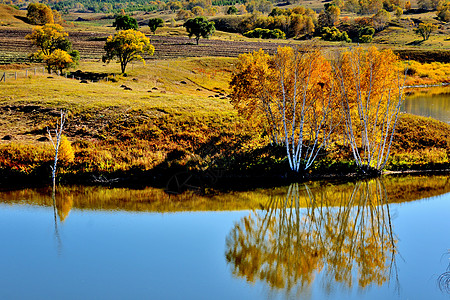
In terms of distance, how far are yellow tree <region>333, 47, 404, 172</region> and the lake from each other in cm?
2049

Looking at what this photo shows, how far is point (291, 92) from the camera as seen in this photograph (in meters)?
43.7

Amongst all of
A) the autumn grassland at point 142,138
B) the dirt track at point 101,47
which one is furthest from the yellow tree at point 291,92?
the dirt track at point 101,47

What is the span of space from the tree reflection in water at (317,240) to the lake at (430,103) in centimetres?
3005

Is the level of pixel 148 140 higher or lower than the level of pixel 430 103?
lower

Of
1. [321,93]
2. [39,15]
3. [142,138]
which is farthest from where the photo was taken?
[39,15]

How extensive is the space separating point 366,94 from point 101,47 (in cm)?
9124

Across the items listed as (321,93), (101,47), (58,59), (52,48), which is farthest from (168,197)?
(101,47)

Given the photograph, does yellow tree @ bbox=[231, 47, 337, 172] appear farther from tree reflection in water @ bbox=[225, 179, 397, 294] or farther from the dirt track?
the dirt track

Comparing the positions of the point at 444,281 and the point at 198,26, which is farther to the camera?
the point at 198,26

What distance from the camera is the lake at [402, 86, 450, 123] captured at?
6706 cm

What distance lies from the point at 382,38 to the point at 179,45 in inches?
3058

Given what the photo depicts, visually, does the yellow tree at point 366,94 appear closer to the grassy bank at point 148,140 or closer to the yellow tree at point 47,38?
the grassy bank at point 148,140

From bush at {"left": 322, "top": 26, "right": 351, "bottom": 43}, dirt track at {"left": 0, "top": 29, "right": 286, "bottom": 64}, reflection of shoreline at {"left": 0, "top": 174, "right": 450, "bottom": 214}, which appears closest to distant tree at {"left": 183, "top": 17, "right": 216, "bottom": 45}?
dirt track at {"left": 0, "top": 29, "right": 286, "bottom": 64}

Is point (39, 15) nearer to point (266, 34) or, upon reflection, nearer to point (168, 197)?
point (266, 34)
